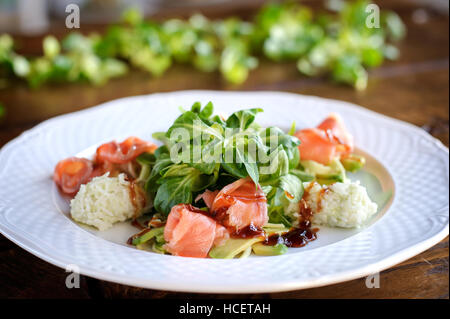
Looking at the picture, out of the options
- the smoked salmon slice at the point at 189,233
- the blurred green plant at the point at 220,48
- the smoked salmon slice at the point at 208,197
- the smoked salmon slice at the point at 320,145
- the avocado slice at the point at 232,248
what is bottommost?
the avocado slice at the point at 232,248

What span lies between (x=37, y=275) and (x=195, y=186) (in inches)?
17.3

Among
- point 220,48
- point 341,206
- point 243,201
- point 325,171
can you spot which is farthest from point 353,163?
point 220,48

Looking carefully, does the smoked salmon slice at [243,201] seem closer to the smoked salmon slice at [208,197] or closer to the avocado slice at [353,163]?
the smoked salmon slice at [208,197]

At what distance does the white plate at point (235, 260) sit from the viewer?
1.12 meters

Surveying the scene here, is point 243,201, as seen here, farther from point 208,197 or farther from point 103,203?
point 103,203

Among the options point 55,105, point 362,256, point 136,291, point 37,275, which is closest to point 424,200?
point 362,256

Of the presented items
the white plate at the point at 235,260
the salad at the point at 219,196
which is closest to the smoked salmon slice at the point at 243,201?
the salad at the point at 219,196

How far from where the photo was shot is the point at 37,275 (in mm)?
1286

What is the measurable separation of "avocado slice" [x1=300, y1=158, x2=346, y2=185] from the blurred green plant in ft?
3.35

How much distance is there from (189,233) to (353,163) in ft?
2.22

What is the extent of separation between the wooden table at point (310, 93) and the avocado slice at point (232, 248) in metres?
0.10

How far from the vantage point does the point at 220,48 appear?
2.96 meters
